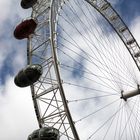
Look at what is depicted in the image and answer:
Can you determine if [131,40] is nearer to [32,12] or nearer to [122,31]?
[122,31]

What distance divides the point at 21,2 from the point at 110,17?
37.0ft

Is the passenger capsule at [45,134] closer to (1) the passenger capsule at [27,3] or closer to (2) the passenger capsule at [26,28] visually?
(2) the passenger capsule at [26,28]

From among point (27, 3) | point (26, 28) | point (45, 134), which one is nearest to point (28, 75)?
point (45, 134)

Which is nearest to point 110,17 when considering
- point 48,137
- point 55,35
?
point 55,35

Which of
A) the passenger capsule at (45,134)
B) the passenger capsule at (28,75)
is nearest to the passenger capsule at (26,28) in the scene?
the passenger capsule at (28,75)

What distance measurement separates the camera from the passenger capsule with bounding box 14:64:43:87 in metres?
27.0

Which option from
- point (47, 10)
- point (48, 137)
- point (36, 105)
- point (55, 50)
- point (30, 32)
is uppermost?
point (47, 10)

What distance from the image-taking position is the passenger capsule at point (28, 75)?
88.4 ft

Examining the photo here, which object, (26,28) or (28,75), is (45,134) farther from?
(26,28)

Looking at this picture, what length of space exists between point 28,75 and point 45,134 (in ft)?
12.9

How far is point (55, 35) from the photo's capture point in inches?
1166

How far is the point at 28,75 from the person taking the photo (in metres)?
27.0

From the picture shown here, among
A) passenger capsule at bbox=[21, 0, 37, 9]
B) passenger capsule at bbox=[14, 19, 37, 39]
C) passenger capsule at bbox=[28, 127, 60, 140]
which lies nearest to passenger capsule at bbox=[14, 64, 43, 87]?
passenger capsule at bbox=[28, 127, 60, 140]

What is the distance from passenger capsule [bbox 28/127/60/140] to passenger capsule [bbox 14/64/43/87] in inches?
129
